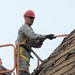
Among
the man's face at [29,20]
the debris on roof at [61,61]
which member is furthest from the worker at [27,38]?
the debris on roof at [61,61]

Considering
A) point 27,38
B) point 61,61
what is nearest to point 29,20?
point 27,38

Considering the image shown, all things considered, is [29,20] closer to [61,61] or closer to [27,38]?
[27,38]

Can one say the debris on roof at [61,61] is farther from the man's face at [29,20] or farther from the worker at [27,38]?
the man's face at [29,20]

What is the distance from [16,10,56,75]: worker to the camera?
11.4 m

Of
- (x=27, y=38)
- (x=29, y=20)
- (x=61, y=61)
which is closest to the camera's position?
(x=61, y=61)

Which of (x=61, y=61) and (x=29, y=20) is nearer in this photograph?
(x=61, y=61)

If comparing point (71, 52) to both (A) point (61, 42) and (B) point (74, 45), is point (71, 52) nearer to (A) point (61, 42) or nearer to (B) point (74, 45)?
(B) point (74, 45)

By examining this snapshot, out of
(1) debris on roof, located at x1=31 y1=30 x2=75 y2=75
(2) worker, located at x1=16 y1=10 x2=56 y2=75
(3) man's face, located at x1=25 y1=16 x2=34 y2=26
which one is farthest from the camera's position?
(3) man's face, located at x1=25 y1=16 x2=34 y2=26

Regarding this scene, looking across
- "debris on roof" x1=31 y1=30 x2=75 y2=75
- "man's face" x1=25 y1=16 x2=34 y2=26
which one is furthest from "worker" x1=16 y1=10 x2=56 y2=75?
"debris on roof" x1=31 y1=30 x2=75 y2=75

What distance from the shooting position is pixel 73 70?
9.83 metres

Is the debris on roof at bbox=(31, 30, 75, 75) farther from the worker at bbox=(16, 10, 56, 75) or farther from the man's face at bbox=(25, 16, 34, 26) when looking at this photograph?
the man's face at bbox=(25, 16, 34, 26)

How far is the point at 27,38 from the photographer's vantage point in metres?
11.7

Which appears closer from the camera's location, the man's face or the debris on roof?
the debris on roof

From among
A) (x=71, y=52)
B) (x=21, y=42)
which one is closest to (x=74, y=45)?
(x=71, y=52)
